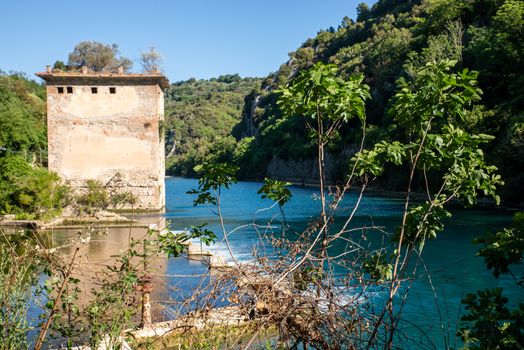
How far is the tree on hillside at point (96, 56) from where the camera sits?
55.2m

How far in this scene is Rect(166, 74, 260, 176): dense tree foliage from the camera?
95250mm

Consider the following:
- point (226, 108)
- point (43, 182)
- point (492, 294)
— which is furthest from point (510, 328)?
point (226, 108)

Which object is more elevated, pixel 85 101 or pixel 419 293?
pixel 85 101

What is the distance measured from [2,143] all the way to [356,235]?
20.5m

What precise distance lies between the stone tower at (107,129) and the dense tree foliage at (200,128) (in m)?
59.2

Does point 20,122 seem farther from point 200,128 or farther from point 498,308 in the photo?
point 200,128

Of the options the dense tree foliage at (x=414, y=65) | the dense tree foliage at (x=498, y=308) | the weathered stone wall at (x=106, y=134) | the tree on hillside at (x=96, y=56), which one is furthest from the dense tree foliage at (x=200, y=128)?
the dense tree foliage at (x=498, y=308)

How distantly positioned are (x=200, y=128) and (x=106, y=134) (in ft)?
305

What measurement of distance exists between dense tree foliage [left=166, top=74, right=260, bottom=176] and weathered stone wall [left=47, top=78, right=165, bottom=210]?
5915 centimetres

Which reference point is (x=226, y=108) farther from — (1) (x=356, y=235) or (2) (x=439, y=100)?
(2) (x=439, y=100)

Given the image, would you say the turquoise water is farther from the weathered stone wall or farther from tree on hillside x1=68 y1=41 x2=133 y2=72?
tree on hillside x1=68 y1=41 x2=133 y2=72

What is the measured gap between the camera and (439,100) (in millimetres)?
3721

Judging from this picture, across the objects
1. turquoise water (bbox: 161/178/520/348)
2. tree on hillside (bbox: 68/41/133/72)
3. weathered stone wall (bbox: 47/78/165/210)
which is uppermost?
tree on hillside (bbox: 68/41/133/72)

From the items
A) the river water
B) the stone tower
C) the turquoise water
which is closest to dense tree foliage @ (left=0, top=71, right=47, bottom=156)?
the stone tower
